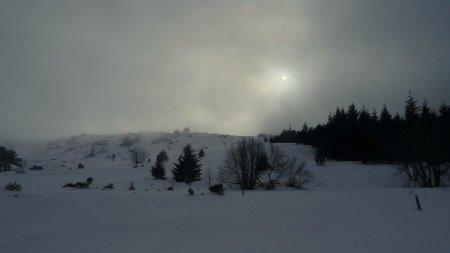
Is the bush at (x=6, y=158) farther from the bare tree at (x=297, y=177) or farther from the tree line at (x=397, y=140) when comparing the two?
the tree line at (x=397, y=140)

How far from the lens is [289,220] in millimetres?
19031

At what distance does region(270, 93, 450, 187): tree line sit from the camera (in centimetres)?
4016

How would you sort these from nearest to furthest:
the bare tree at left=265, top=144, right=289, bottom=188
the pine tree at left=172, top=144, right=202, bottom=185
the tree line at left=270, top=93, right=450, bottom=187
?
the tree line at left=270, top=93, right=450, bottom=187
the bare tree at left=265, top=144, right=289, bottom=188
the pine tree at left=172, top=144, right=202, bottom=185

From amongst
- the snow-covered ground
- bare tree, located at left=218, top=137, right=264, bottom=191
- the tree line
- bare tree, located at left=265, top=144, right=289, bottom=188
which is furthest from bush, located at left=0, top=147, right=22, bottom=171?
the tree line

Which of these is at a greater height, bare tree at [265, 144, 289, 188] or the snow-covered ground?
bare tree at [265, 144, 289, 188]

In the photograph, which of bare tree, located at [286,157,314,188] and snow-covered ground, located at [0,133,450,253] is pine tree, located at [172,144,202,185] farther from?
snow-covered ground, located at [0,133,450,253]

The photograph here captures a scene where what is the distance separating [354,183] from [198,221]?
36749mm

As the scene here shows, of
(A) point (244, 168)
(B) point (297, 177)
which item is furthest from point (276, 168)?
(A) point (244, 168)

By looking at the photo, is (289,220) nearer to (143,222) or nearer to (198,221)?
(198,221)

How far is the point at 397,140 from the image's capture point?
A: 5122cm

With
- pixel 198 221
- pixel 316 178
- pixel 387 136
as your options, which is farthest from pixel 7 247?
pixel 387 136

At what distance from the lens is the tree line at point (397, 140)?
132 ft

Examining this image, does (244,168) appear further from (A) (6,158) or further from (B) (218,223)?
(A) (6,158)

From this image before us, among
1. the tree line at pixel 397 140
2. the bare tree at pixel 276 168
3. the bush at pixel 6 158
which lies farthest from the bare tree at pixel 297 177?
the bush at pixel 6 158
